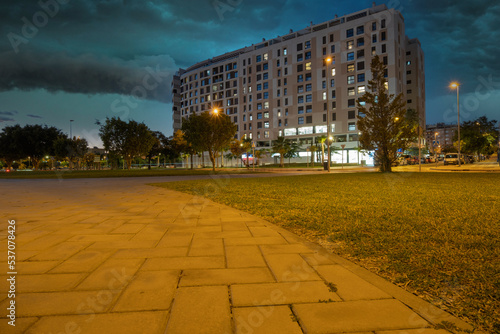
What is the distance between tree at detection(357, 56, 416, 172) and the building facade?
32750mm

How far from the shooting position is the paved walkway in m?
1.98

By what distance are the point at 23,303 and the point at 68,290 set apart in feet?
1.08

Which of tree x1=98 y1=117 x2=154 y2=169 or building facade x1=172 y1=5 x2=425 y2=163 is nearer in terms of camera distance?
tree x1=98 y1=117 x2=154 y2=169

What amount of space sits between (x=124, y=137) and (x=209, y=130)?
17.9m

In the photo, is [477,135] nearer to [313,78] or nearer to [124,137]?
[313,78]

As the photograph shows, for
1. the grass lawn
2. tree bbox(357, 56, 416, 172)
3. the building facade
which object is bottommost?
the grass lawn

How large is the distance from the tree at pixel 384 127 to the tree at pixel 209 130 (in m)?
13.8

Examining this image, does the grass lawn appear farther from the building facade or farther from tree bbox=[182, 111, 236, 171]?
the building facade

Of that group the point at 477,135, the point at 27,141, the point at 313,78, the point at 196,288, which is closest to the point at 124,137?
the point at 27,141

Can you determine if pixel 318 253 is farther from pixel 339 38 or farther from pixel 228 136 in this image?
pixel 339 38

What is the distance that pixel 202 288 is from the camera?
101 inches

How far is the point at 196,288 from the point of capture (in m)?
2.56

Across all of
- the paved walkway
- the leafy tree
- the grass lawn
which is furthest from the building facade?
the paved walkway

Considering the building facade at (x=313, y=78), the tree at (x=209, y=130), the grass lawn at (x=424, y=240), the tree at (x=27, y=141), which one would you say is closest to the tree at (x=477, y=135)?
the building facade at (x=313, y=78)
